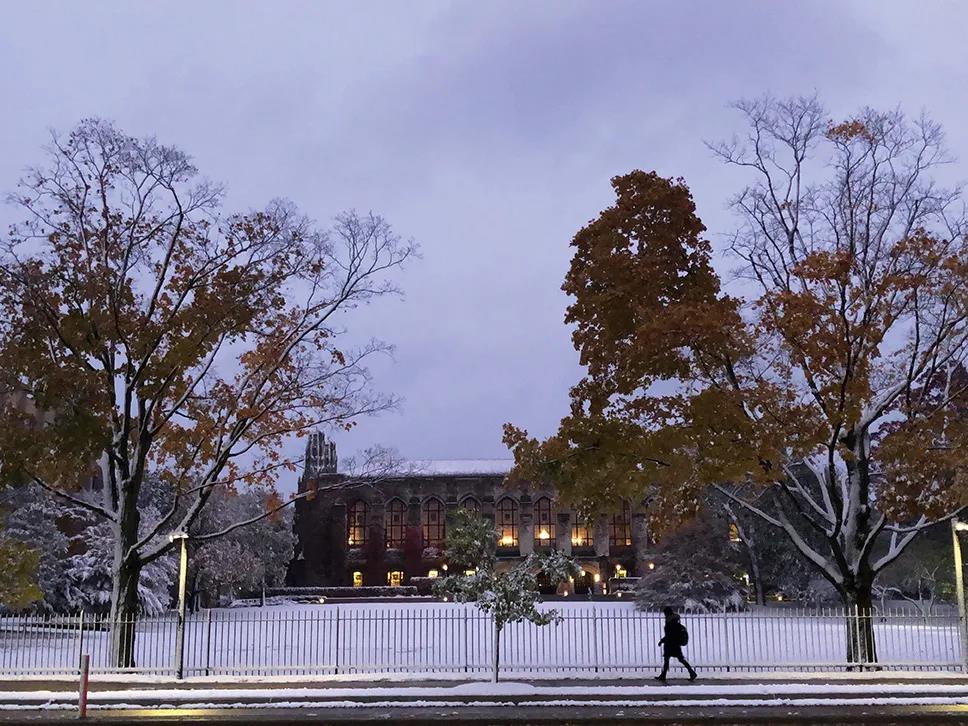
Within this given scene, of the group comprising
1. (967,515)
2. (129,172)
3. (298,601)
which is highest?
(129,172)

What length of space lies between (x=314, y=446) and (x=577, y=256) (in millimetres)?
64822

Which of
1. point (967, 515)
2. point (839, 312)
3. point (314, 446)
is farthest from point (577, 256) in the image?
point (314, 446)

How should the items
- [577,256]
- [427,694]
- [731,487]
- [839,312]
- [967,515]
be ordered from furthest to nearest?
[731,487], [967,515], [577,256], [839,312], [427,694]

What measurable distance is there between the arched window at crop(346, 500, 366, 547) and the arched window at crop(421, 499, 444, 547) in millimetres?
5435

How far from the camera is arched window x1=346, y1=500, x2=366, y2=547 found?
80.7 m

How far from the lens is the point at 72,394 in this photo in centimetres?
2280

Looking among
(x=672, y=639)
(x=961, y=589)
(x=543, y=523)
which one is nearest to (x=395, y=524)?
(x=543, y=523)

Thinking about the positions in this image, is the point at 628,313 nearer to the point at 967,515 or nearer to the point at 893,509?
the point at 893,509

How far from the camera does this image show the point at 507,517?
8106 centimetres

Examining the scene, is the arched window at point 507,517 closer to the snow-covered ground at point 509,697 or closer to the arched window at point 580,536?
the arched window at point 580,536

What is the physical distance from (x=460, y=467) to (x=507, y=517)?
6.94 meters

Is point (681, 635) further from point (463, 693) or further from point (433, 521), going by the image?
point (433, 521)

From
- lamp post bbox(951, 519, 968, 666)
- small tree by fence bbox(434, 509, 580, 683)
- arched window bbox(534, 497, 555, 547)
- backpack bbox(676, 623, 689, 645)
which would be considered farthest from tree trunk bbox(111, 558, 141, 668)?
arched window bbox(534, 497, 555, 547)

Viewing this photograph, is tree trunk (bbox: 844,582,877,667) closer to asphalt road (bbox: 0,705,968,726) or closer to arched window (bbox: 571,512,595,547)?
asphalt road (bbox: 0,705,968,726)
